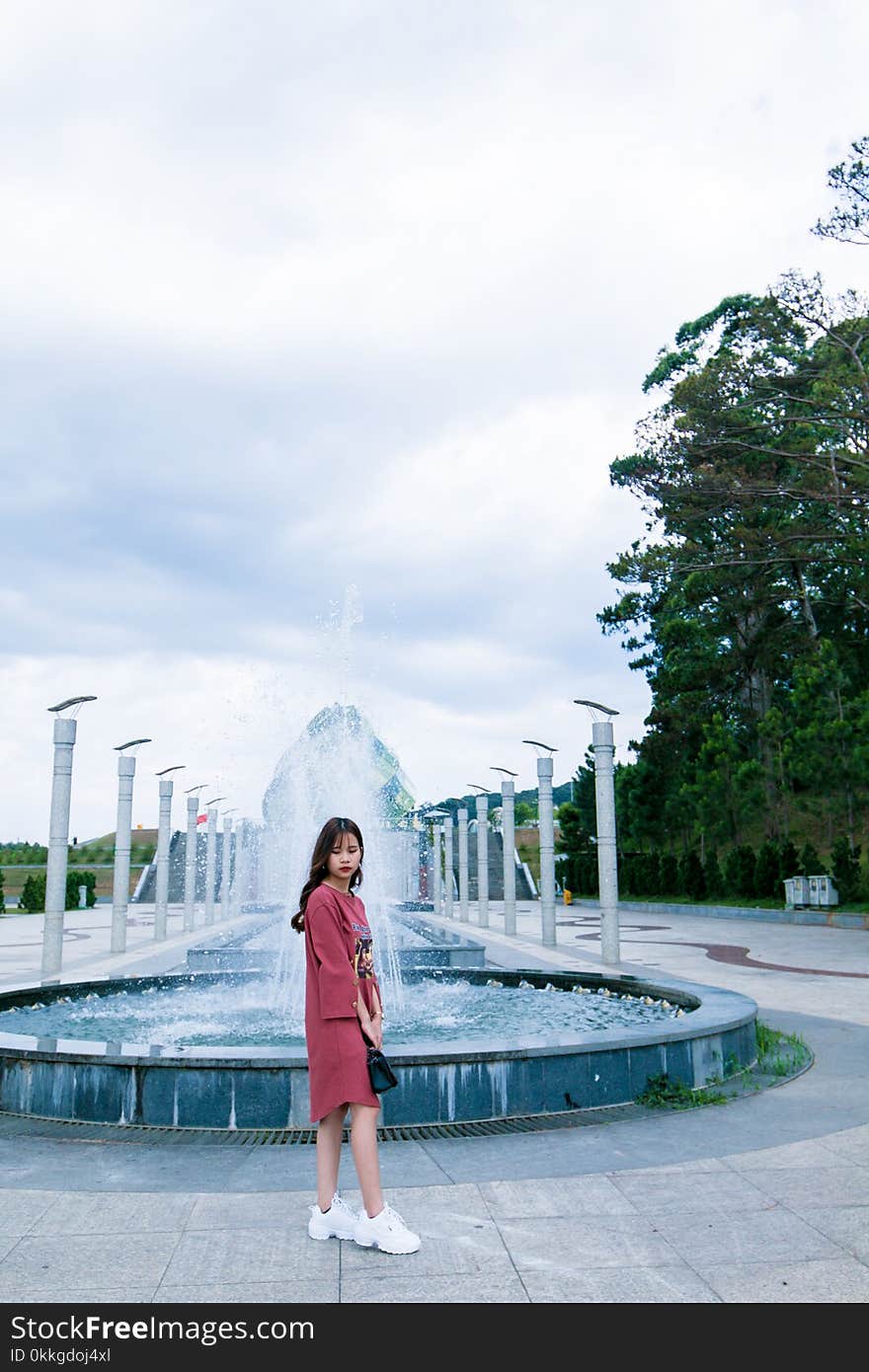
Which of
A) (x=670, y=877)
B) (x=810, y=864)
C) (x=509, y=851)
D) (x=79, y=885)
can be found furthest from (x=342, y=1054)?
(x=79, y=885)

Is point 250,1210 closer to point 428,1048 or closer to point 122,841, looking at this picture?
point 428,1048

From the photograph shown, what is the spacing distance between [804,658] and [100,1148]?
1206 inches

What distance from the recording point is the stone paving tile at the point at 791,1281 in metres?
3.40

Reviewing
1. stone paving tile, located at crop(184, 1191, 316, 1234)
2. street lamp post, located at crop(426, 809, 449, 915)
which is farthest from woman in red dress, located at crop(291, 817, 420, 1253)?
street lamp post, located at crop(426, 809, 449, 915)

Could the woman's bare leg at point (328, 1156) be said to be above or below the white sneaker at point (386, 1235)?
above

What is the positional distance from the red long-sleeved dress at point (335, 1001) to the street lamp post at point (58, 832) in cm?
1067

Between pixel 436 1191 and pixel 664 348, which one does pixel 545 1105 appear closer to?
pixel 436 1191

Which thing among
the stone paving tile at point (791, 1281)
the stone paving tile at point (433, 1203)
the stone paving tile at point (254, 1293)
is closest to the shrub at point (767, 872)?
the stone paving tile at point (433, 1203)

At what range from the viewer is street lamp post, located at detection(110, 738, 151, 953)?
1775 centimetres

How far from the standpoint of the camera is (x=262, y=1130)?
5898mm

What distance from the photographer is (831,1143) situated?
5.45 m

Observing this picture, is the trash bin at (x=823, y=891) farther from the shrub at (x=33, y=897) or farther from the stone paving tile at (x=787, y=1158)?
the shrub at (x=33, y=897)

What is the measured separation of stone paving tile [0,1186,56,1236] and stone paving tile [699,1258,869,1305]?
8.53 feet

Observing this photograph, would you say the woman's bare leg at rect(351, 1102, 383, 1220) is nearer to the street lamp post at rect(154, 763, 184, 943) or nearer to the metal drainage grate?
the metal drainage grate
